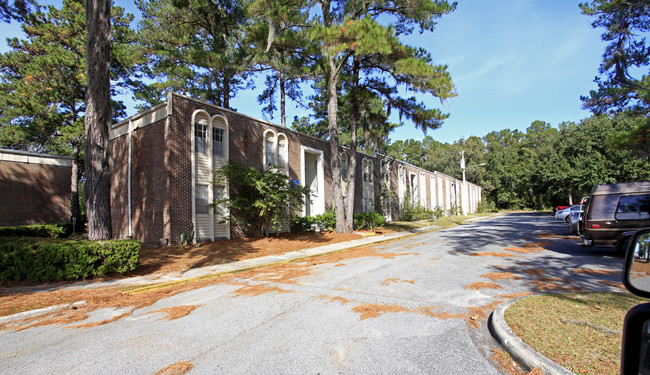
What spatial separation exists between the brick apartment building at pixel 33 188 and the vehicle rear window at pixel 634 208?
100 ft

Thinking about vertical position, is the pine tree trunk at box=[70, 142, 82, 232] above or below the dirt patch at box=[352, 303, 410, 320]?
above

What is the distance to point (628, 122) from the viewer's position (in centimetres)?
3288

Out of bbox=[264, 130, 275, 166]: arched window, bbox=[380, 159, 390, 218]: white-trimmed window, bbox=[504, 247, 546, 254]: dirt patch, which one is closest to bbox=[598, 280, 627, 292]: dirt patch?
bbox=[504, 247, 546, 254]: dirt patch

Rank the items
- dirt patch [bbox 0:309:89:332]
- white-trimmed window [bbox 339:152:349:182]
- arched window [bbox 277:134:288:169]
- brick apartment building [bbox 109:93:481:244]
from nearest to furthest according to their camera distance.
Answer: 1. dirt patch [bbox 0:309:89:332]
2. brick apartment building [bbox 109:93:481:244]
3. arched window [bbox 277:134:288:169]
4. white-trimmed window [bbox 339:152:349:182]

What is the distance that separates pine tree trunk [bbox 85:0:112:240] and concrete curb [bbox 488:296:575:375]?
10.1m

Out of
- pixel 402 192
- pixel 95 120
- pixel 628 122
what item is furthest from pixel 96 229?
pixel 628 122

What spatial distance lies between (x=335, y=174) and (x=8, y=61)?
78.1 ft

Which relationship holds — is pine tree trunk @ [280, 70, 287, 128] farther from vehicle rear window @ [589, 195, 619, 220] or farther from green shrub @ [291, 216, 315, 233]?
vehicle rear window @ [589, 195, 619, 220]

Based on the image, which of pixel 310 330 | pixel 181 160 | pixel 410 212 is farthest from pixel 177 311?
pixel 410 212

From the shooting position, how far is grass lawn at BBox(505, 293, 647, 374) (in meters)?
3.05

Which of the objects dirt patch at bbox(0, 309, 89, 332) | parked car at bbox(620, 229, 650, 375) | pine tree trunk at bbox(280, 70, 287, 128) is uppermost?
pine tree trunk at bbox(280, 70, 287, 128)

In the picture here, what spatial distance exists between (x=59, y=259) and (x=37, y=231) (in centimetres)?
1240

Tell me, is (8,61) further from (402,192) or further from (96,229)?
(402,192)

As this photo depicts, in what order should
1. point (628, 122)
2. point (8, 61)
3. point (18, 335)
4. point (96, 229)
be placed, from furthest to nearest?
point (628, 122)
point (8, 61)
point (96, 229)
point (18, 335)
